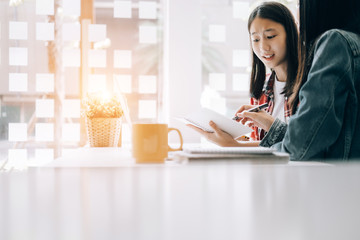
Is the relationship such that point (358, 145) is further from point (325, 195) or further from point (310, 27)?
point (325, 195)

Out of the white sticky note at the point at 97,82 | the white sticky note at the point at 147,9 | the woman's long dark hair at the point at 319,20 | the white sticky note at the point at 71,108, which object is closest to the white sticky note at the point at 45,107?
the white sticky note at the point at 71,108

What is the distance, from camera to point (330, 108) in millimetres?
1038

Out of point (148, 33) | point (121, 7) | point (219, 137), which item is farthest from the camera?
point (148, 33)

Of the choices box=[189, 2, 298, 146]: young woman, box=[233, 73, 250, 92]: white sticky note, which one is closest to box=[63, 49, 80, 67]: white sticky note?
box=[233, 73, 250, 92]: white sticky note

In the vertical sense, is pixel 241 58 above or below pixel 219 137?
above

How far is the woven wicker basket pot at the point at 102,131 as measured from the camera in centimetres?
151

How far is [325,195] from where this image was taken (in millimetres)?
562

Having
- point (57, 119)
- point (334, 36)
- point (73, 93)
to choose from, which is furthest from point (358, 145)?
point (73, 93)

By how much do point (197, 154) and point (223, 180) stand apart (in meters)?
0.21

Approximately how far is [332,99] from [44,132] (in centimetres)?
251

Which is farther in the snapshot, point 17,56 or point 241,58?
point 241,58

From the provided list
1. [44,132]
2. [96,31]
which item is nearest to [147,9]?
[96,31]

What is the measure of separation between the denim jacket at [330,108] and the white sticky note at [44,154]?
2.37 meters

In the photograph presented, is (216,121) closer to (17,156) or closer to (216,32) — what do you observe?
(216,32)
